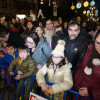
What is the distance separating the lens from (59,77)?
7.66 ft

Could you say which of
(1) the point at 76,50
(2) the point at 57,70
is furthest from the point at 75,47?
(2) the point at 57,70

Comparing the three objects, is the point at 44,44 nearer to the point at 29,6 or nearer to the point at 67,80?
the point at 67,80

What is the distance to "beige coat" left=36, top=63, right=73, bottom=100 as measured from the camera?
204 centimetres

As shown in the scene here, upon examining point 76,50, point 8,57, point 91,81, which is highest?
point 76,50

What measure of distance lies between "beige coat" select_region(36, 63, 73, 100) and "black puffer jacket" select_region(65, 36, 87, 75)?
0.64 meters

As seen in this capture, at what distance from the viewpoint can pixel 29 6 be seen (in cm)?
2381

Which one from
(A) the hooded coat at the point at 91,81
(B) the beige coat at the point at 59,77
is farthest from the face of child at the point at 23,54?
(A) the hooded coat at the point at 91,81

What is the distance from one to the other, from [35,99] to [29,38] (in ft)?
5.18

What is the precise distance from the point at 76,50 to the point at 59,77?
97cm

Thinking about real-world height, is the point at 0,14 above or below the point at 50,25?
above

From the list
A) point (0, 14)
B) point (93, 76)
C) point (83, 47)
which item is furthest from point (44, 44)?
point (0, 14)

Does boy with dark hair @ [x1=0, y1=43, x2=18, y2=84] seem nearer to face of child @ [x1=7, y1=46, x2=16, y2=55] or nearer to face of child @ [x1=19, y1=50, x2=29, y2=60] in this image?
face of child @ [x1=7, y1=46, x2=16, y2=55]

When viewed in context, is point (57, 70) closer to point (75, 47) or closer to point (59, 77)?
point (59, 77)

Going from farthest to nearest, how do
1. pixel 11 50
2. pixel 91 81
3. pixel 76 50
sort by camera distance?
pixel 11 50
pixel 76 50
pixel 91 81
